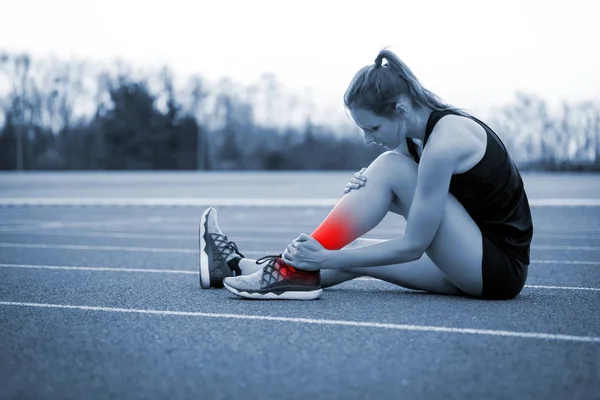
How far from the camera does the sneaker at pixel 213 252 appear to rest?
15.2ft

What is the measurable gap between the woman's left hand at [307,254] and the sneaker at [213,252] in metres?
0.57

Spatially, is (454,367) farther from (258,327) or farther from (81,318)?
(81,318)

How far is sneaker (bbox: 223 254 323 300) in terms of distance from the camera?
13.8ft

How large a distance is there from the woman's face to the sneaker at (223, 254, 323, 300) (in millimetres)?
808

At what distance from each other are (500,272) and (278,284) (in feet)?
3.81

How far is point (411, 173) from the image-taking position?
406 cm

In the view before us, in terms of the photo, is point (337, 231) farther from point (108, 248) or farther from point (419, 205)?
point (108, 248)

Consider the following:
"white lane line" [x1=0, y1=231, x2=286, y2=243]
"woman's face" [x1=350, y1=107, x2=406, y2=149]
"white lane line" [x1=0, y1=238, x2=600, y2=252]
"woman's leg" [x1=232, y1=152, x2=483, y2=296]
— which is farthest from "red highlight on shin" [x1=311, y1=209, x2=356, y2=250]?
"white lane line" [x1=0, y1=231, x2=286, y2=243]

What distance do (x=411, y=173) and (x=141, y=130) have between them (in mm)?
57586

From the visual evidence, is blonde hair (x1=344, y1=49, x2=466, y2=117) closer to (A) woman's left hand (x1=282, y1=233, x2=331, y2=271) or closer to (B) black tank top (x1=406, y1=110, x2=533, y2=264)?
(B) black tank top (x1=406, y1=110, x2=533, y2=264)

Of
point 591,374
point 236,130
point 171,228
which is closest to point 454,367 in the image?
point 591,374

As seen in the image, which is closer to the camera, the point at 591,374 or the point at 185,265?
the point at 591,374

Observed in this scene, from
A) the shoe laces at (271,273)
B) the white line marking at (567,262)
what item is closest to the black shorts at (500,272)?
the shoe laces at (271,273)

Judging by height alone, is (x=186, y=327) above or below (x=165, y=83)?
below
